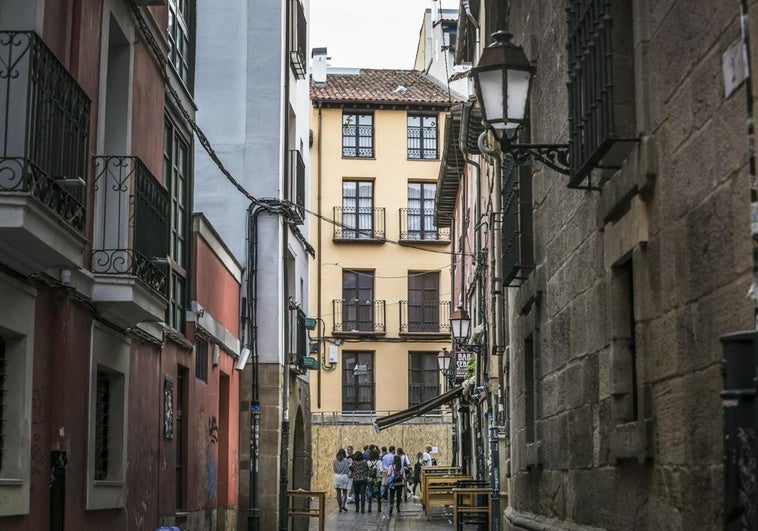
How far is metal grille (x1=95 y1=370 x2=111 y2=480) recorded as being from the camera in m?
12.2

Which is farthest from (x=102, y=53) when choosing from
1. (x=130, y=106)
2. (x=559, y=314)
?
(x=559, y=314)

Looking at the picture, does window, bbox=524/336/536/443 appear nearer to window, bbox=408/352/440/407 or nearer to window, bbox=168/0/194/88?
window, bbox=168/0/194/88

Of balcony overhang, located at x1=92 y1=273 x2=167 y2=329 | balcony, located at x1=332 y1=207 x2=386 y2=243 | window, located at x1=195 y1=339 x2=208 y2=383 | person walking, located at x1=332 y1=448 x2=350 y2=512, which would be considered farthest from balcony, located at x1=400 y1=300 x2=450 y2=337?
balcony overhang, located at x1=92 y1=273 x2=167 y2=329

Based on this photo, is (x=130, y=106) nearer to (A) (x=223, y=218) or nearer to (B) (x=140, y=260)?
(B) (x=140, y=260)

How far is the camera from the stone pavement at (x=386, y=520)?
87.9ft

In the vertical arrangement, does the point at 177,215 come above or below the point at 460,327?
above

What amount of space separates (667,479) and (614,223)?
1826 mm

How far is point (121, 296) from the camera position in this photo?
36.8ft

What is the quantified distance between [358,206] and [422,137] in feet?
12.3

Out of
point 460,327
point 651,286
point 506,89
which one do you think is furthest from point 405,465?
point 651,286

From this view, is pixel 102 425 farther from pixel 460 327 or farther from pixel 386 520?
pixel 386 520

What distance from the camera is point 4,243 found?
27.1 ft

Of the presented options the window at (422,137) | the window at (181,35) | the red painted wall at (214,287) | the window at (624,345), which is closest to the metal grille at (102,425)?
the window at (181,35)

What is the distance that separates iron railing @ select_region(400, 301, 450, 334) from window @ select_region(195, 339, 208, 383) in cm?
3276
